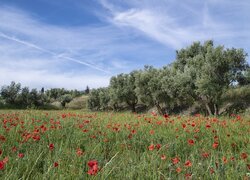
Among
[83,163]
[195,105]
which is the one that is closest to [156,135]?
[83,163]

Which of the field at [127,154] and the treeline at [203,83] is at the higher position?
the treeline at [203,83]

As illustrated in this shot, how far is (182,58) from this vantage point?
6938cm

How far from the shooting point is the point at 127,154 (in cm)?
565

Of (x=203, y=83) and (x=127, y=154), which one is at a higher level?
(x=203, y=83)

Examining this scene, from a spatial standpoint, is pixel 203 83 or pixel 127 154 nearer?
pixel 127 154

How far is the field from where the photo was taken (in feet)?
13.4

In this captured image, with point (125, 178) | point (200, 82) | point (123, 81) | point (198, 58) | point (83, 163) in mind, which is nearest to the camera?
point (125, 178)

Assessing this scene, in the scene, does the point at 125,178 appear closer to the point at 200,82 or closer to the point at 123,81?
the point at 200,82

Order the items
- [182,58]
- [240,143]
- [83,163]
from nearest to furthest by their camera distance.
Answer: [83,163] < [240,143] < [182,58]

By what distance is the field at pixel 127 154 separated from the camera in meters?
4.07

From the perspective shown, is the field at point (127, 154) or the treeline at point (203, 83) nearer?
the field at point (127, 154)

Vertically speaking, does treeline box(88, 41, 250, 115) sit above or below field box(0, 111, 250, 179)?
above

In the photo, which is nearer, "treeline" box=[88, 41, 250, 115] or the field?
the field

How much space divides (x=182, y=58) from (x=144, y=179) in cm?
6732
